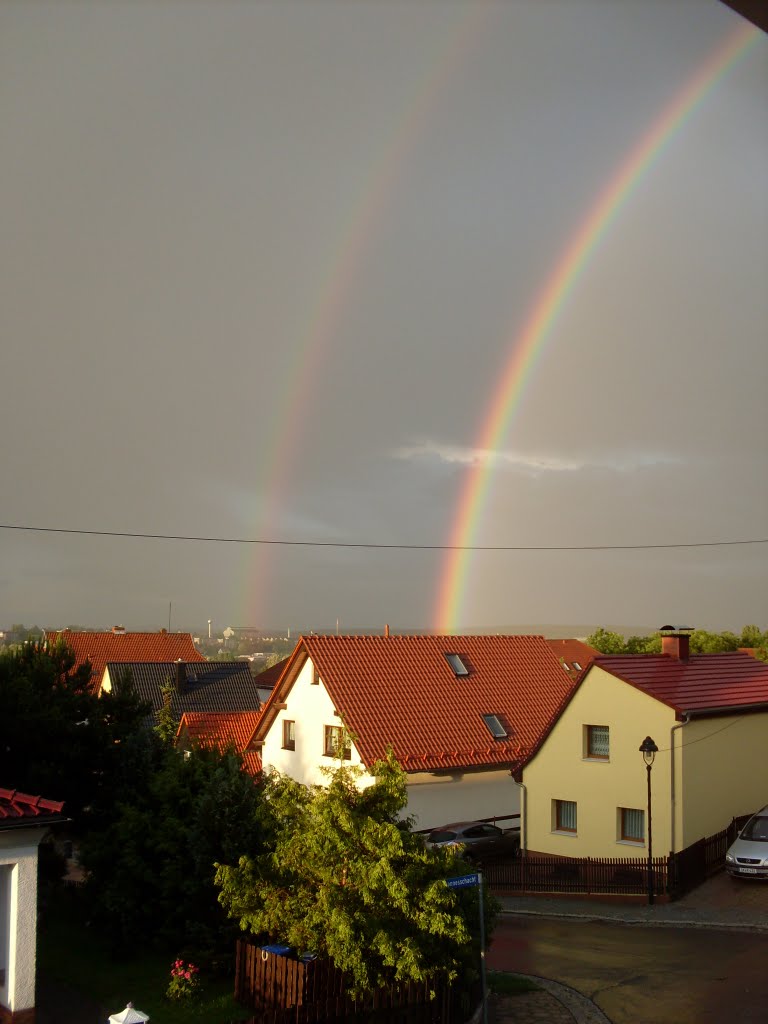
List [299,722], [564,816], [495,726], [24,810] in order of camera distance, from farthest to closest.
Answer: [299,722] → [495,726] → [564,816] → [24,810]

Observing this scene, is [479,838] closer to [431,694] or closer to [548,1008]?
[431,694]

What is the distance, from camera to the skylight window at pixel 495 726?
123 feet

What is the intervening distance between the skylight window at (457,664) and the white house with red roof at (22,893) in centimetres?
2810

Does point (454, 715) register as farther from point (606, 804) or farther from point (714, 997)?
point (714, 997)

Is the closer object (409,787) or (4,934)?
(4,934)

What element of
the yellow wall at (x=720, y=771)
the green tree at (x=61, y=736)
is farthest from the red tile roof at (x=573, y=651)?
the green tree at (x=61, y=736)

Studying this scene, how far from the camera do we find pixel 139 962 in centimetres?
1786

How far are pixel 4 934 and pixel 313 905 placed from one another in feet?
17.5

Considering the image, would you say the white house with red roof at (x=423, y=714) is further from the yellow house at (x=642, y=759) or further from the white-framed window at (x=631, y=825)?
the white-framed window at (x=631, y=825)

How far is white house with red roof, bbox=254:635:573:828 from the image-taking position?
113 ft

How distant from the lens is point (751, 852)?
2533 cm

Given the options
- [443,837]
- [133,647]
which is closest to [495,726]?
[443,837]

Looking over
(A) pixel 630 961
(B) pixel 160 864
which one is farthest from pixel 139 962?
(A) pixel 630 961

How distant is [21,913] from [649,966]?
11277 mm
